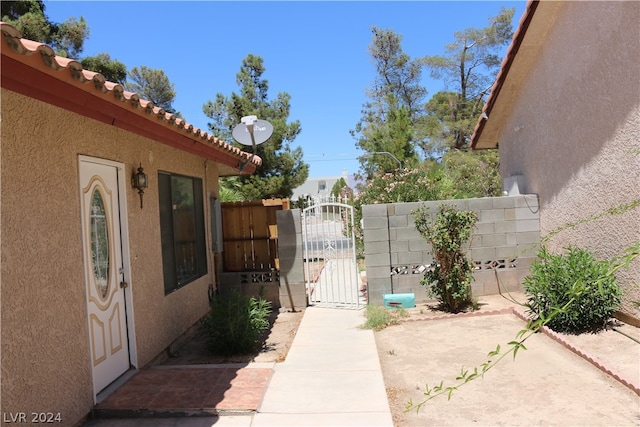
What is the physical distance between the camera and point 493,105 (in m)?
10.4

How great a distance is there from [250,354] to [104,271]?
2308mm

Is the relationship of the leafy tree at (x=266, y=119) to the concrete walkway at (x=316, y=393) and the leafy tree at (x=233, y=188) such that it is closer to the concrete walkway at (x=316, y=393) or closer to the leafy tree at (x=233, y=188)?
the leafy tree at (x=233, y=188)

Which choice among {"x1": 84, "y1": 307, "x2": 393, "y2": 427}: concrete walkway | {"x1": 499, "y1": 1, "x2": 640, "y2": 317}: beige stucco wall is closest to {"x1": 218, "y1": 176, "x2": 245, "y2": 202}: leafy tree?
{"x1": 499, "y1": 1, "x2": 640, "y2": 317}: beige stucco wall

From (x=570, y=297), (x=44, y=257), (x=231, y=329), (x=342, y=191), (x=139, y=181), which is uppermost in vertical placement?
(x=342, y=191)

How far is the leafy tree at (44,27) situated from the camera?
1409 cm

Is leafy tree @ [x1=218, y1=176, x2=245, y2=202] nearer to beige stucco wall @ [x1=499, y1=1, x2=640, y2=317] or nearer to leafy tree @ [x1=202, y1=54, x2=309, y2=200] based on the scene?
leafy tree @ [x1=202, y1=54, x2=309, y2=200]

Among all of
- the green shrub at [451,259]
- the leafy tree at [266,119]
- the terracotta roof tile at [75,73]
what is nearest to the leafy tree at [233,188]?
the leafy tree at [266,119]

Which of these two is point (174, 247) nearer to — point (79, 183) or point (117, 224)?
point (117, 224)

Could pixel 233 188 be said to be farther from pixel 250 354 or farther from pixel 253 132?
pixel 250 354

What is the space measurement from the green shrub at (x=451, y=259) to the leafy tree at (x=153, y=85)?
20.4 metres

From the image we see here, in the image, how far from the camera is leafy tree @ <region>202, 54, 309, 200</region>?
67.3ft

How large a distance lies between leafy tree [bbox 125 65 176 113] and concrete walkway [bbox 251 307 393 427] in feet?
69.4

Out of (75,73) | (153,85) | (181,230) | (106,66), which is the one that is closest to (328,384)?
(181,230)

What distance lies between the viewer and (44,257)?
11.8 ft
